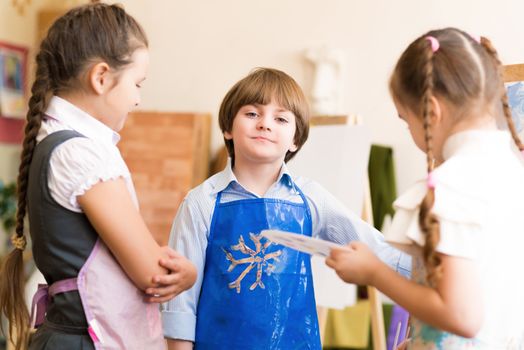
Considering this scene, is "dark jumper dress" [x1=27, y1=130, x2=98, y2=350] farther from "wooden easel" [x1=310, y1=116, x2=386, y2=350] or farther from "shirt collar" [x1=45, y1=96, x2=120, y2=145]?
"wooden easel" [x1=310, y1=116, x2=386, y2=350]

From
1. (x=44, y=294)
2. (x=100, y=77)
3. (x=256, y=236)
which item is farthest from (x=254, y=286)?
(x=100, y=77)

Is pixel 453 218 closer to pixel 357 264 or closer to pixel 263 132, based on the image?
pixel 357 264

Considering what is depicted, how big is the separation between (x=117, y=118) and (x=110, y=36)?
0.16 m

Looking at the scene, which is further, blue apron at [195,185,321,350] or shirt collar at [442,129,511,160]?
blue apron at [195,185,321,350]

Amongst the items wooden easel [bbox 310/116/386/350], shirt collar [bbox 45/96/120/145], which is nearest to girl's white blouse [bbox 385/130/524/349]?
shirt collar [bbox 45/96/120/145]

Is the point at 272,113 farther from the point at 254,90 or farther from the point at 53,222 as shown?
the point at 53,222

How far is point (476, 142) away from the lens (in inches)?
49.1

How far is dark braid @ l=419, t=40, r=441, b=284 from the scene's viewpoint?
116 cm

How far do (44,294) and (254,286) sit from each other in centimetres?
49

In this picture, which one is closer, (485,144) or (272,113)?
(485,144)

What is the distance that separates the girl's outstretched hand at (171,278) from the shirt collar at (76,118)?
0.86 feet

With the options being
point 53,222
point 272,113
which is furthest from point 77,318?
point 272,113

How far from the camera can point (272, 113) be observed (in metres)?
1.82

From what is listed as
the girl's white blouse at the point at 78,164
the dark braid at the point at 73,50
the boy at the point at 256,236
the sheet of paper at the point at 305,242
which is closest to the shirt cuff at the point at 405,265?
the boy at the point at 256,236
